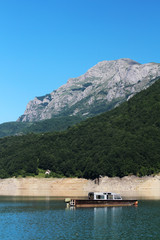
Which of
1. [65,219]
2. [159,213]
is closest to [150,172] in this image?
[159,213]

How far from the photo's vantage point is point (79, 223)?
3125 inches

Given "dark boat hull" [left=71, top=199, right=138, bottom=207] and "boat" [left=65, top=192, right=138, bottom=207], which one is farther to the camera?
"boat" [left=65, top=192, right=138, bottom=207]

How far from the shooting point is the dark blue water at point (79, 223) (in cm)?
6619

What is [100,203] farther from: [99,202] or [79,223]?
[79,223]

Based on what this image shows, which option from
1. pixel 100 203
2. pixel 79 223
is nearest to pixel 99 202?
pixel 100 203

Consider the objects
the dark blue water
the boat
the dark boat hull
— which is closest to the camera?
the dark blue water

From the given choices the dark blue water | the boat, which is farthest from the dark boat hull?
the dark blue water

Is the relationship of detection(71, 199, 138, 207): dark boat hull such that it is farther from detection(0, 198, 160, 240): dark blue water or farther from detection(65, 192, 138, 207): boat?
detection(0, 198, 160, 240): dark blue water

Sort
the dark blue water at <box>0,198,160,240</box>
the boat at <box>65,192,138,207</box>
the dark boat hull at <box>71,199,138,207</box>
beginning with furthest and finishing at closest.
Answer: the boat at <box>65,192,138,207</box>, the dark boat hull at <box>71,199,138,207</box>, the dark blue water at <box>0,198,160,240</box>

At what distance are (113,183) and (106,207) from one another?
264ft

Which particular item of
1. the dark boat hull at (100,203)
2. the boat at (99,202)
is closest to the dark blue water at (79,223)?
the dark boat hull at (100,203)

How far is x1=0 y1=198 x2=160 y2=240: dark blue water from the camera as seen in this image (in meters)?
66.2

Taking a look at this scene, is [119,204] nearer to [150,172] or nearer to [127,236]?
[127,236]

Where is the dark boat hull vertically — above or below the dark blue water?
above
